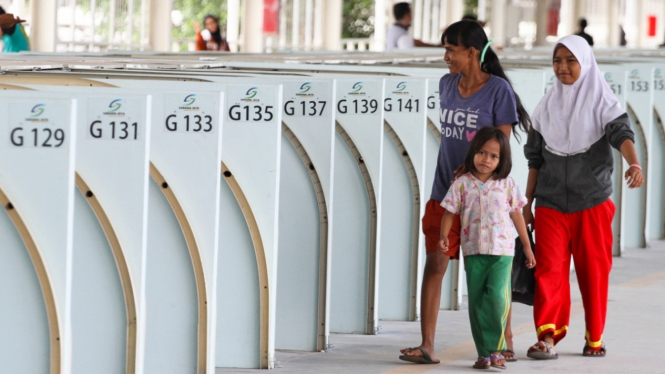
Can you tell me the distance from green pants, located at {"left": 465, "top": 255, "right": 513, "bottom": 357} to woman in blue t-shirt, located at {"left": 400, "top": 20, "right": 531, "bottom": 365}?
5.9 inches

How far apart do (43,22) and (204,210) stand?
8840mm

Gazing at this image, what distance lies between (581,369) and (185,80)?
2.18m

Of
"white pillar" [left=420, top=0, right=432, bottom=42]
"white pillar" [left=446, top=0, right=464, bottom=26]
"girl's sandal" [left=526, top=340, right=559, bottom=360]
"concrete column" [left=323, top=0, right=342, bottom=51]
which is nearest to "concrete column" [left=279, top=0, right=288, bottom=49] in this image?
"concrete column" [left=323, top=0, right=342, bottom=51]

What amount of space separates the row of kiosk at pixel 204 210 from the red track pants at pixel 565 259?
3.31ft

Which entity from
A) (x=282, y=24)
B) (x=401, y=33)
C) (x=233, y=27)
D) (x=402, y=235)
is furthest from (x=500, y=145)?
(x=282, y=24)

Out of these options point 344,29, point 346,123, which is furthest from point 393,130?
point 344,29

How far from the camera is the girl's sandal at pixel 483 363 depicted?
571 cm

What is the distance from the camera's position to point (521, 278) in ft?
19.7

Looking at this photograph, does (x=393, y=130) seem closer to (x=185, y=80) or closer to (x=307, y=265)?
(x=307, y=265)

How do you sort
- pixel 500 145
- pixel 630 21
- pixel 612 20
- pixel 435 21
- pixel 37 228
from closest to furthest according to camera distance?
1. pixel 37 228
2. pixel 500 145
3. pixel 435 21
4. pixel 612 20
5. pixel 630 21

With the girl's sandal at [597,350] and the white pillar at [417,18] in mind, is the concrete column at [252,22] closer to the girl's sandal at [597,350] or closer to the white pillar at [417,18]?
the white pillar at [417,18]

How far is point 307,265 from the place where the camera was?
20.7 ft

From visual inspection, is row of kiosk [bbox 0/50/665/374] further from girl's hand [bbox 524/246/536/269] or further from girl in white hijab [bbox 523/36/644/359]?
girl's hand [bbox 524/246/536/269]

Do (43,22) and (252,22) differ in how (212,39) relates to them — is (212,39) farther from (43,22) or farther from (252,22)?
(43,22)
